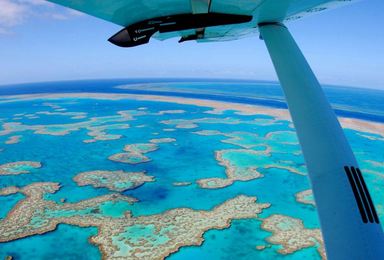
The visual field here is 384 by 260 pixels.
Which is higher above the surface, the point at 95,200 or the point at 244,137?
the point at 95,200

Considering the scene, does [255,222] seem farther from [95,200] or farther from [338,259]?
[338,259]

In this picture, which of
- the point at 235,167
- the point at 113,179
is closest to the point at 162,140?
the point at 235,167

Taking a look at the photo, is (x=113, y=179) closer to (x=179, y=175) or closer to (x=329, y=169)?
(x=179, y=175)

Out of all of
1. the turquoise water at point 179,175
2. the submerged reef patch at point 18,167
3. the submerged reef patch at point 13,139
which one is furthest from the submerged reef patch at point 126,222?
the submerged reef patch at point 13,139

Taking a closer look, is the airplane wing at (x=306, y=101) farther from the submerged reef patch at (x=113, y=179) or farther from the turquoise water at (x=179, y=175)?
the submerged reef patch at (x=113, y=179)

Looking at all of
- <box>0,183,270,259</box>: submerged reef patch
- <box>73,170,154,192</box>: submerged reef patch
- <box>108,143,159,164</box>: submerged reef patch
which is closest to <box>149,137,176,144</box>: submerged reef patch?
<box>108,143,159,164</box>: submerged reef patch

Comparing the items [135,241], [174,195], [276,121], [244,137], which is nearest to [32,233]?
[135,241]
